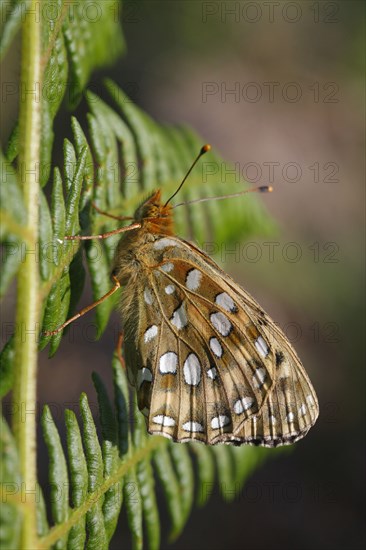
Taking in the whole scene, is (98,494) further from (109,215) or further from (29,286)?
(109,215)

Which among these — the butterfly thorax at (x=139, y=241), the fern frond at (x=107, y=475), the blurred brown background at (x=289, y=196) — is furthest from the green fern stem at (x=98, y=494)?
the blurred brown background at (x=289, y=196)

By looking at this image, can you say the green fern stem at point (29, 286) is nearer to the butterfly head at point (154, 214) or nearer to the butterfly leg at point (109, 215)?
the butterfly leg at point (109, 215)

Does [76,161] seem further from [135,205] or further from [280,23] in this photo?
[280,23]

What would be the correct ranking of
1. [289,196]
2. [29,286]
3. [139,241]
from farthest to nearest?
[289,196], [139,241], [29,286]

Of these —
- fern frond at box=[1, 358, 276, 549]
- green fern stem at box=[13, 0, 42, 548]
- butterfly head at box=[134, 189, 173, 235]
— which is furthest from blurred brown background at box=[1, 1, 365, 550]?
green fern stem at box=[13, 0, 42, 548]

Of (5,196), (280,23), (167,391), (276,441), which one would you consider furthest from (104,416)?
(280,23)

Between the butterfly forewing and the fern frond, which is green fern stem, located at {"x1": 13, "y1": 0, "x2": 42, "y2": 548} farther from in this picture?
the butterfly forewing

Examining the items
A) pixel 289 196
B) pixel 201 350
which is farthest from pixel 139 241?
pixel 289 196

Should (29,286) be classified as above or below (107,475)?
above

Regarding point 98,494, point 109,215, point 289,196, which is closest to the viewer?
point 98,494
